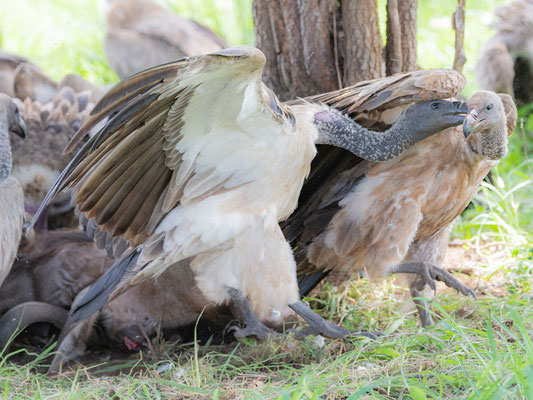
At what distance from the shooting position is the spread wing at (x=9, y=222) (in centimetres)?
397

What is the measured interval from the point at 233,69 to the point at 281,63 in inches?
65.8

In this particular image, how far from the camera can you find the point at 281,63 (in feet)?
15.0

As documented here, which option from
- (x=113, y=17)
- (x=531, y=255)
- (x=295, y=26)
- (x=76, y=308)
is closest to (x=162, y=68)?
(x=76, y=308)

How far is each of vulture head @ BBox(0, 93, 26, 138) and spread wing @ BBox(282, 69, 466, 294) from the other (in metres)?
1.64

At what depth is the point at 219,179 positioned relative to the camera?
3.48 meters

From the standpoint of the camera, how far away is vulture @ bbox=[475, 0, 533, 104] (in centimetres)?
647

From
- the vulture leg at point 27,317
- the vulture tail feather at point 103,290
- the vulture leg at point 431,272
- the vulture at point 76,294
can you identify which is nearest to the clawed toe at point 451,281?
the vulture leg at point 431,272

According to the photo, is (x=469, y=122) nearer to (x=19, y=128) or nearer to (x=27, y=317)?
(x=27, y=317)

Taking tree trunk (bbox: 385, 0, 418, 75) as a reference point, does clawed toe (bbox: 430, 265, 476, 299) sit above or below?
below

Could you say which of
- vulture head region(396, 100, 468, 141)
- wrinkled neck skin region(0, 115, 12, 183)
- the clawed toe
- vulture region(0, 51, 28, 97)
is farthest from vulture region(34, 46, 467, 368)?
vulture region(0, 51, 28, 97)

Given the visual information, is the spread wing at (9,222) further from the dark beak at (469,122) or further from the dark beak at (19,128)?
the dark beak at (469,122)

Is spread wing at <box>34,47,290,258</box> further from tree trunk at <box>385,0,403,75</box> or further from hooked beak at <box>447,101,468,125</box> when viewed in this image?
tree trunk at <box>385,0,403,75</box>

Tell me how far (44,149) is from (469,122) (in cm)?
279

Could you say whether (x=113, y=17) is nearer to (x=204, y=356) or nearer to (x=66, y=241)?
(x=66, y=241)
